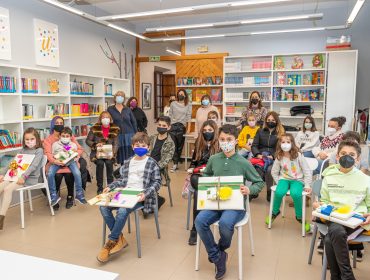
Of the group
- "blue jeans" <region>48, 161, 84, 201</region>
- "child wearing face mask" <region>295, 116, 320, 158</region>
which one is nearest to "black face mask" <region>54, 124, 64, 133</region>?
"blue jeans" <region>48, 161, 84, 201</region>

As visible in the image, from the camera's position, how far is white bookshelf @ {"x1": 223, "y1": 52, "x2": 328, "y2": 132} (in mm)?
7105

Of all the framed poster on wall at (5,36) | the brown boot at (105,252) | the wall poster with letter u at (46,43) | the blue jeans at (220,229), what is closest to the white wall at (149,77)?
the wall poster with letter u at (46,43)

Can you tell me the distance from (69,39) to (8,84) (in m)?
2.03

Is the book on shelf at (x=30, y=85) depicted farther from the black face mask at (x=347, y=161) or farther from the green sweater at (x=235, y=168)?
the black face mask at (x=347, y=161)

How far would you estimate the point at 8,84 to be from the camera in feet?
16.0

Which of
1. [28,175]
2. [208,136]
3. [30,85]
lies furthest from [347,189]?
[30,85]

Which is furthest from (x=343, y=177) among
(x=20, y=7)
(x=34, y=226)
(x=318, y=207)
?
(x=20, y=7)

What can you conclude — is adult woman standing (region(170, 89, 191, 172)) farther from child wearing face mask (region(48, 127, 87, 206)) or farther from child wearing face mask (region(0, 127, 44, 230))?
child wearing face mask (region(0, 127, 44, 230))

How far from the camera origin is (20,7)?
5348mm

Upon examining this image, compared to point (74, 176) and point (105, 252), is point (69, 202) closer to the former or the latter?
point (74, 176)

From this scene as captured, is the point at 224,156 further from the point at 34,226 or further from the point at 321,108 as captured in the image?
the point at 321,108

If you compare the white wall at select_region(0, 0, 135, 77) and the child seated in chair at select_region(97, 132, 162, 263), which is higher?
the white wall at select_region(0, 0, 135, 77)

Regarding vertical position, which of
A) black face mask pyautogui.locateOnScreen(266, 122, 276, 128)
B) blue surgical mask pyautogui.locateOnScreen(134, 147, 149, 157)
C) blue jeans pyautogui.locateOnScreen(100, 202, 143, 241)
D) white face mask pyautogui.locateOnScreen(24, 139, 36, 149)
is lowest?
blue jeans pyautogui.locateOnScreen(100, 202, 143, 241)

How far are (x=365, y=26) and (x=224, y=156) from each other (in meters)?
5.59
